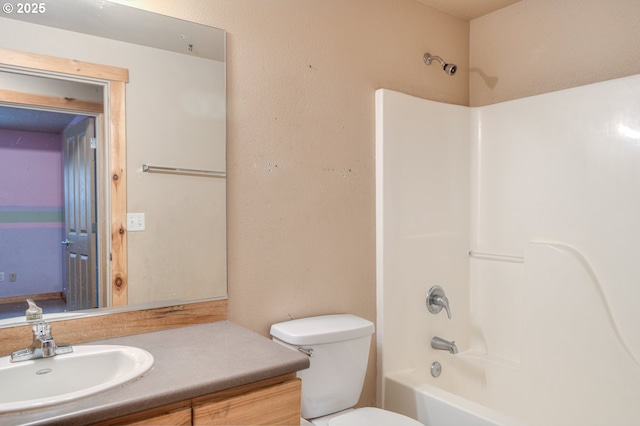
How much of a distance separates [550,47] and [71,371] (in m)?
2.55

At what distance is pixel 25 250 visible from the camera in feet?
4.64

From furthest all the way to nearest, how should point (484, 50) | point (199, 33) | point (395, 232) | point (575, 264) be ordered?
point (484, 50) → point (395, 232) → point (575, 264) → point (199, 33)

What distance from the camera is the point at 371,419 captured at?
5.78 ft

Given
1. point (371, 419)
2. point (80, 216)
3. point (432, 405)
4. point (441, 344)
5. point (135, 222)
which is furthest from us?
point (441, 344)

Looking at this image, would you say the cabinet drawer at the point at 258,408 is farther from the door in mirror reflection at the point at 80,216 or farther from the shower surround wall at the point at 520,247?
the shower surround wall at the point at 520,247

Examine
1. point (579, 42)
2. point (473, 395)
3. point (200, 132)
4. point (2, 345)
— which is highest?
point (579, 42)

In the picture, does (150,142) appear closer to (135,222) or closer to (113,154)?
(113,154)

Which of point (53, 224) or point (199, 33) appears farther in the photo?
point (199, 33)

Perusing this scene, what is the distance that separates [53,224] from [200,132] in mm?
590

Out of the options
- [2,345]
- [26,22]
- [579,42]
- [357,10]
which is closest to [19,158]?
[26,22]

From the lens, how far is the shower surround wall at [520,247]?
6.59 ft

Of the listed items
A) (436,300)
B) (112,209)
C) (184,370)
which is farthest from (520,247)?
(112,209)

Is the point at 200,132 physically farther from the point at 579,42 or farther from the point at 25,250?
the point at 579,42

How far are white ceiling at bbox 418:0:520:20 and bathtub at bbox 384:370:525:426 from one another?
77.0 inches
